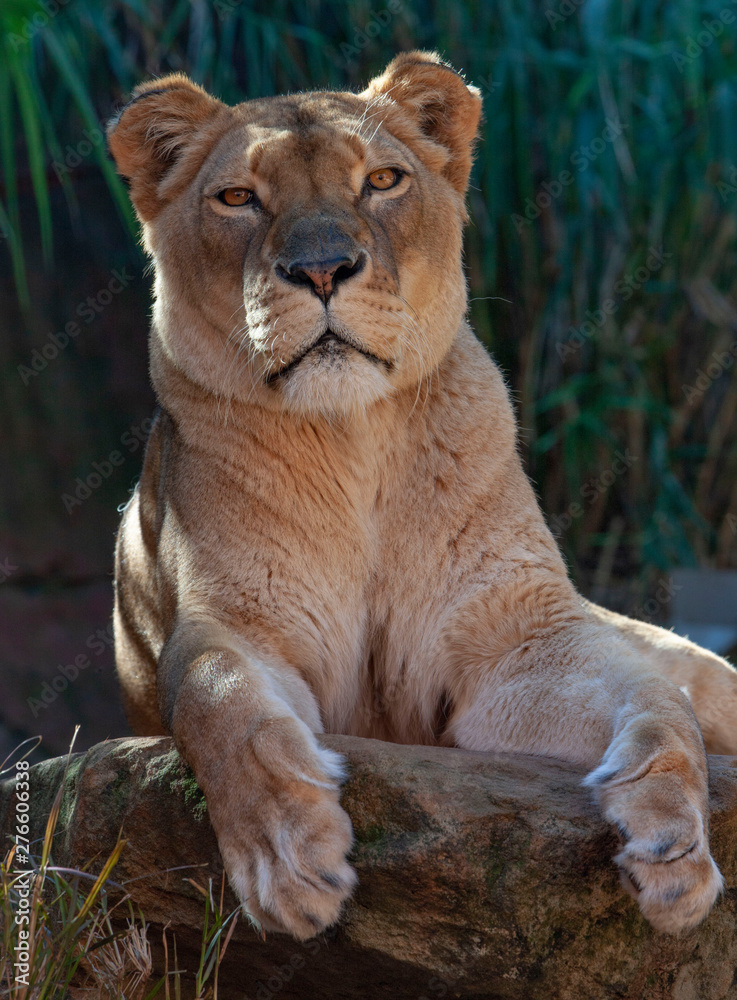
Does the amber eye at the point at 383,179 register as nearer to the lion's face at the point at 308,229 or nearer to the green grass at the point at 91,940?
the lion's face at the point at 308,229

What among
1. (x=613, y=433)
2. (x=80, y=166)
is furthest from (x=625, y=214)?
(x=80, y=166)

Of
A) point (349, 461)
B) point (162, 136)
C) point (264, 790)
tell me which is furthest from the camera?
point (162, 136)

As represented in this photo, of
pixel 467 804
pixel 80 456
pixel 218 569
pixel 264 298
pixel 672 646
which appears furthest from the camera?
pixel 80 456

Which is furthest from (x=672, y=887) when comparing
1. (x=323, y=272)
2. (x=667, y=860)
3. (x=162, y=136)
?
(x=162, y=136)

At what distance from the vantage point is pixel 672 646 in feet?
9.64

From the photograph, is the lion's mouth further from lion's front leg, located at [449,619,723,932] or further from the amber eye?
lion's front leg, located at [449,619,723,932]

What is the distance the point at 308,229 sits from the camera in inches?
88.0

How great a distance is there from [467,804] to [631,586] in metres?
4.05

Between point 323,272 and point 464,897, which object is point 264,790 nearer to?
point 464,897

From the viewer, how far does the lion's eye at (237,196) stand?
248cm

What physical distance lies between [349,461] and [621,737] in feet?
2.79

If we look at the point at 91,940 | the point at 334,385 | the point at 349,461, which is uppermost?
the point at 334,385

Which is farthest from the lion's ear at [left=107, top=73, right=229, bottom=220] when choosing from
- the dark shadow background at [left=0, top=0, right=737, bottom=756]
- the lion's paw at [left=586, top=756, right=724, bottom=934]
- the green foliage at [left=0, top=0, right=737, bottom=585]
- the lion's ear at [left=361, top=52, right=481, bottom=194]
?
the green foliage at [left=0, top=0, right=737, bottom=585]

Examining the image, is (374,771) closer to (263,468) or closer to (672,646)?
(263,468)
